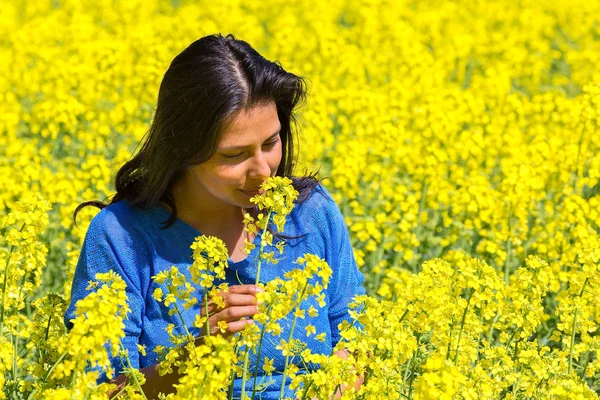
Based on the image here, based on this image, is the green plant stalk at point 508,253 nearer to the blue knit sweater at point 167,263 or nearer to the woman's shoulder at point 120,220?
the blue knit sweater at point 167,263

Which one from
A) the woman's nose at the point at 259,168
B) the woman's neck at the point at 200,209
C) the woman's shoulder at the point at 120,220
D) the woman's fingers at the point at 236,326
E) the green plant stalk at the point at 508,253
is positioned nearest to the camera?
the woman's fingers at the point at 236,326

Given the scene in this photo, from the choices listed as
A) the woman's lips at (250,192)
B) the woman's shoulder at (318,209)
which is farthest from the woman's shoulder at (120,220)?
the woman's shoulder at (318,209)

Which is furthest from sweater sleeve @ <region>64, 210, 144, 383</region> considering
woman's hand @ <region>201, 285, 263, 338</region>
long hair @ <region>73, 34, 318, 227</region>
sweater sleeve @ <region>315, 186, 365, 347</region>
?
sweater sleeve @ <region>315, 186, 365, 347</region>

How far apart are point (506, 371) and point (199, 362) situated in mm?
950

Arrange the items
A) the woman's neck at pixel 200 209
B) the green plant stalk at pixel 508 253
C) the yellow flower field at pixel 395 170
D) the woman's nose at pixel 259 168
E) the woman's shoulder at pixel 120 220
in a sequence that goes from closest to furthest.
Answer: the yellow flower field at pixel 395 170 → the woman's nose at pixel 259 168 → the woman's shoulder at pixel 120 220 → the woman's neck at pixel 200 209 → the green plant stalk at pixel 508 253

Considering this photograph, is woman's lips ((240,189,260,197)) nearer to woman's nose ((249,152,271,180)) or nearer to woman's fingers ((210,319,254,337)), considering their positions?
woman's nose ((249,152,271,180))

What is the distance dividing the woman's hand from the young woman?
0.31 meters

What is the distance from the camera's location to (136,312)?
2961 millimetres

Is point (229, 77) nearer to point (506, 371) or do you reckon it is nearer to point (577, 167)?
point (506, 371)

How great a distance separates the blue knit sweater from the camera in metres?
2.99

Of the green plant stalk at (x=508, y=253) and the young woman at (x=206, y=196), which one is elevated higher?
the young woman at (x=206, y=196)

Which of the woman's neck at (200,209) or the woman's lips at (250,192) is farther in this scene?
the woman's neck at (200,209)

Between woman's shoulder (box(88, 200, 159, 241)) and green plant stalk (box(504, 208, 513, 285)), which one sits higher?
woman's shoulder (box(88, 200, 159, 241))

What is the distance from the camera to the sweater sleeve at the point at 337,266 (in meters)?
3.22
